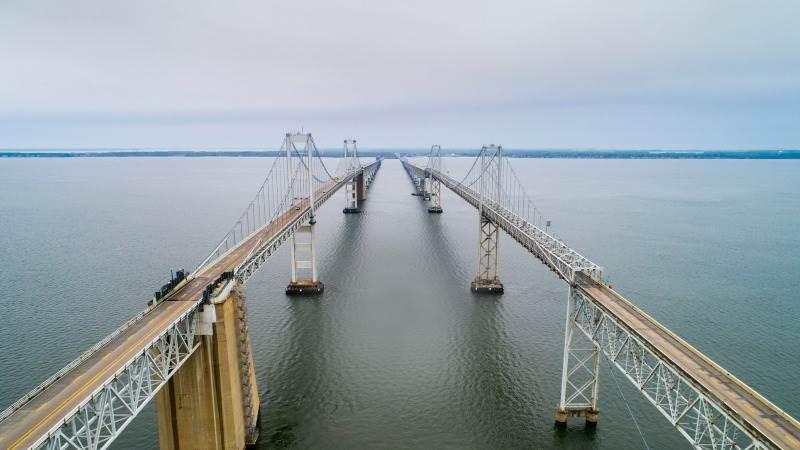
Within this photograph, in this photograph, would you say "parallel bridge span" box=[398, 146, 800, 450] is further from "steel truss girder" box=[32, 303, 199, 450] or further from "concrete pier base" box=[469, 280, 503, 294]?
"steel truss girder" box=[32, 303, 199, 450]

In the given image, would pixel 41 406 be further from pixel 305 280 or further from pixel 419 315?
pixel 305 280

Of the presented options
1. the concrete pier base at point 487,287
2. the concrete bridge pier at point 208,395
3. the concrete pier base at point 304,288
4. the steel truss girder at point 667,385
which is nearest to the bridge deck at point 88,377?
the concrete bridge pier at point 208,395

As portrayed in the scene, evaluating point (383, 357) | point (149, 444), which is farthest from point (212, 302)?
point (383, 357)

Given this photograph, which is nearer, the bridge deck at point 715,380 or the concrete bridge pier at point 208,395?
the bridge deck at point 715,380

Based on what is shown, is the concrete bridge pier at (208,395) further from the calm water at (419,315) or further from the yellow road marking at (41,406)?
the yellow road marking at (41,406)

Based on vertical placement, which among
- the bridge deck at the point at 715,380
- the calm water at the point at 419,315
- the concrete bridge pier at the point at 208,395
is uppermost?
the bridge deck at the point at 715,380

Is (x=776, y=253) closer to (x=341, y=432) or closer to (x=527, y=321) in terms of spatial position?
(x=527, y=321)

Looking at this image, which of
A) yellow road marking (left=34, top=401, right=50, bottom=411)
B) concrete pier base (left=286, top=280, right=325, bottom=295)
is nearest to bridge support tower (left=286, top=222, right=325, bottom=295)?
concrete pier base (left=286, top=280, right=325, bottom=295)
